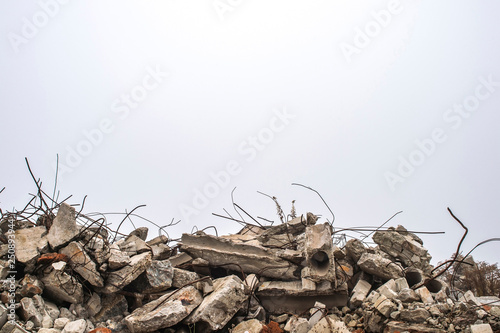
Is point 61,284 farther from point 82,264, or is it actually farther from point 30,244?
point 30,244

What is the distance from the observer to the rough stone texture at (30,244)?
442 centimetres

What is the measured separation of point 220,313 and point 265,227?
280 cm

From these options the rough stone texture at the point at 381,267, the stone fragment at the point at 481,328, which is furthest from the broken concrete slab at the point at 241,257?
the stone fragment at the point at 481,328

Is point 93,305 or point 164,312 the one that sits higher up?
point 93,305

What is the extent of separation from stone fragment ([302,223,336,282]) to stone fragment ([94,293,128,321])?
8.69 feet

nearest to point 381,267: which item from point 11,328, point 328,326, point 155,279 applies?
point 328,326

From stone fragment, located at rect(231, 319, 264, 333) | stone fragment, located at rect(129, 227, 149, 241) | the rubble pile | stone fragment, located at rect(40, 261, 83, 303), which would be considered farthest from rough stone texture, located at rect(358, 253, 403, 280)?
stone fragment, located at rect(40, 261, 83, 303)

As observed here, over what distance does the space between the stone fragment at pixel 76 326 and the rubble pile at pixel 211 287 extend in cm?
1

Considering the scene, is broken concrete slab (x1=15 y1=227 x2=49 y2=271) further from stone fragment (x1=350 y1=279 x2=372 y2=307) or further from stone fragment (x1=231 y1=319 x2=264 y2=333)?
stone fragment (x1=350 y1=279 x2=372 y2=307)

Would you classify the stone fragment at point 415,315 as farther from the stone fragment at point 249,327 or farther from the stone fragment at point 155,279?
the stone fragment at point 155,279

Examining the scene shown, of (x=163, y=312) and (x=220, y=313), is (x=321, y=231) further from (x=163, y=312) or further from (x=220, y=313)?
(x=163, y=312)

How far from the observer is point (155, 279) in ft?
15.7

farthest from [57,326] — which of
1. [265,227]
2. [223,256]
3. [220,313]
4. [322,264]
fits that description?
[265,227]

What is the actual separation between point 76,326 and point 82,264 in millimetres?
843
